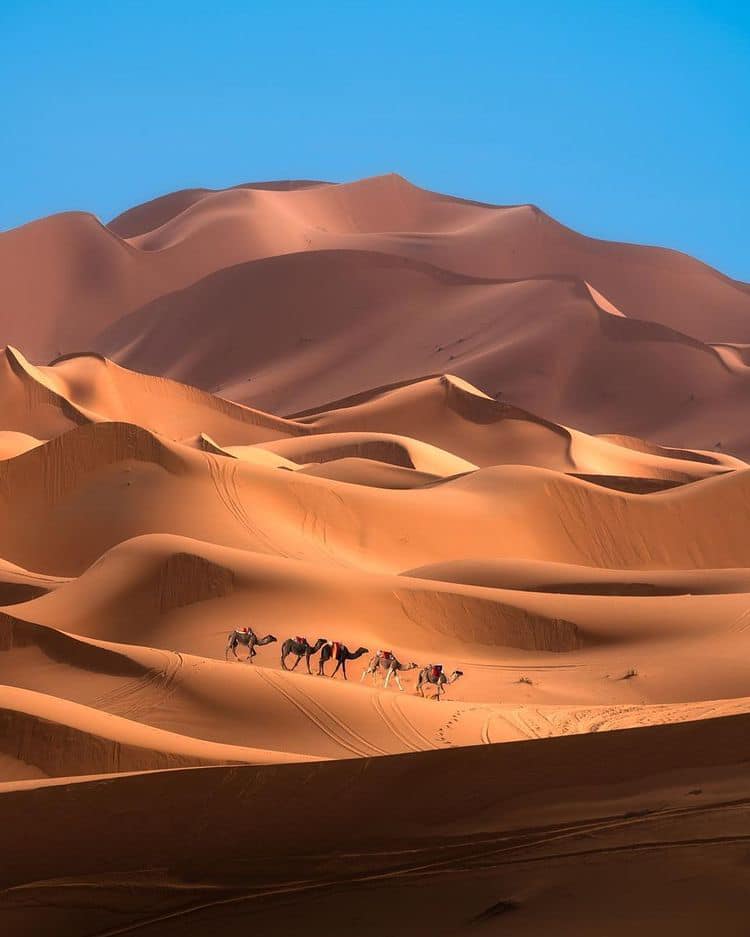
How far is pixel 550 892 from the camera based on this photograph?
640 cm

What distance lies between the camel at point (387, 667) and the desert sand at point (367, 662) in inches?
10.1

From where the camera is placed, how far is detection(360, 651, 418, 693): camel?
17.3 m

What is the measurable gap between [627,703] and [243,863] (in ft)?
32.1

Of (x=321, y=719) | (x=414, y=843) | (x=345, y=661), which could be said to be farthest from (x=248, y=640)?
(x=414, y=843)

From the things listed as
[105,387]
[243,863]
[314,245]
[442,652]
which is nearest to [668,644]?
[442,652]

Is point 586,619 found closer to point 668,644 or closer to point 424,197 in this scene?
point 668,644

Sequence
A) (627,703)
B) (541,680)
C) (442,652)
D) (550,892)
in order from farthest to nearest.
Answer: (442,652) → (541,680) → (627,703) → (550,892)

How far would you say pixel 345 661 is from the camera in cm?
1830

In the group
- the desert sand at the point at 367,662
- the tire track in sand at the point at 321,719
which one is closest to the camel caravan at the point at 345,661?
the desert sand at the point at 367,662

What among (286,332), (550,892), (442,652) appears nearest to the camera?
(550,892)

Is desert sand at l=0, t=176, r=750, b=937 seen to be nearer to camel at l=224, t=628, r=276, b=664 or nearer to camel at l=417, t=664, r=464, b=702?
camel at l=417, t=664, r=464, b=702

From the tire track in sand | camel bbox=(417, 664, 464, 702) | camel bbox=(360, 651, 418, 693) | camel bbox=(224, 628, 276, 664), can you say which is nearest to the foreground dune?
the tire track in sand

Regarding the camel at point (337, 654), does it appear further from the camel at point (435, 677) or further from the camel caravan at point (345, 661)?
the camel at point (435, 677)

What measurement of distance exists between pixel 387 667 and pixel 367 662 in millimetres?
1740
